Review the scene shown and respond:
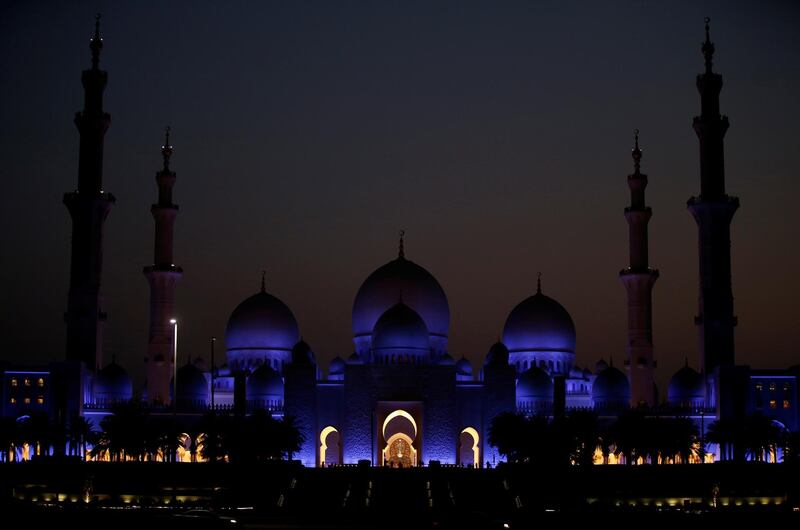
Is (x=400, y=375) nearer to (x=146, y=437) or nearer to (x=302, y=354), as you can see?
(x=302, y=354)

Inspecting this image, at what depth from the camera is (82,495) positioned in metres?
48.7

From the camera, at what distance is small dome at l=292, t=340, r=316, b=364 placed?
62.9 meters

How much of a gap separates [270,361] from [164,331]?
466cm

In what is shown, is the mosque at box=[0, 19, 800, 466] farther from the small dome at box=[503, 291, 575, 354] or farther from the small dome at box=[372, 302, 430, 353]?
the small dome at box=[503, 291, 575, 354]

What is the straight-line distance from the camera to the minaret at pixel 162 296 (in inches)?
2574

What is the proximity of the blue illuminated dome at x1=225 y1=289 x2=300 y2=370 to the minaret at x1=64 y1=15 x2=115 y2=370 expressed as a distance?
6.13 m

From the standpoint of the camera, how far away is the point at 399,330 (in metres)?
62.2

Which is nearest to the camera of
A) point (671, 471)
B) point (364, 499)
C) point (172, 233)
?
point (364, 499)

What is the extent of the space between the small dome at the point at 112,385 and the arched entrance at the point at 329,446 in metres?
8.20

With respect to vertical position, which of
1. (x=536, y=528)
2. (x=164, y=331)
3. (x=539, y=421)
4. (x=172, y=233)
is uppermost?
(x=172, y=233)

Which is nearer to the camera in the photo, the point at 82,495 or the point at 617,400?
the point at 82,495

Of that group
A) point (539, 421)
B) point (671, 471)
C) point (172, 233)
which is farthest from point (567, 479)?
point (172, 233)

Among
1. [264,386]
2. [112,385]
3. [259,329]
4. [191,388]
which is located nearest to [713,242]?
[264,386]

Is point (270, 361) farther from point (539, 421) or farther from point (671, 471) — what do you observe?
point (671, 471)
